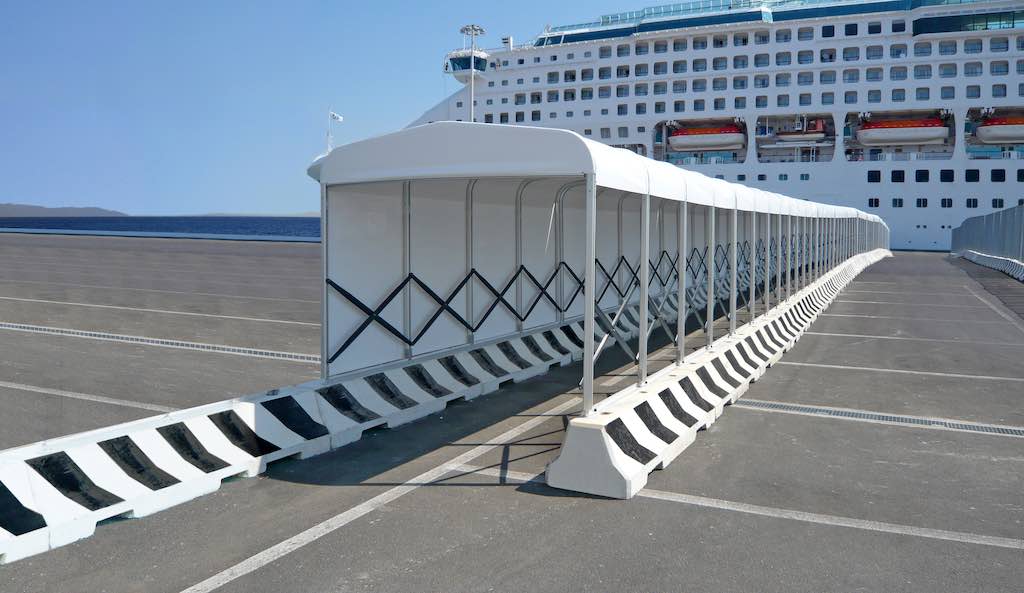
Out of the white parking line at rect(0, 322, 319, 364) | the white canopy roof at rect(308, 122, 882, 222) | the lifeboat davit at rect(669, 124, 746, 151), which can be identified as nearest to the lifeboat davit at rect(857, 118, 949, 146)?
the lifeboat davit at rect(669, 124, 746, 151)

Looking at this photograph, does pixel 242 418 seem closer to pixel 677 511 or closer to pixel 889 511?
pixel 677 511

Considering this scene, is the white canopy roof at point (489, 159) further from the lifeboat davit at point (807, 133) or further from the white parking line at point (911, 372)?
the lifeboat davit at point (807, 133)

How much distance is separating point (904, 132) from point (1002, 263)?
23.6m

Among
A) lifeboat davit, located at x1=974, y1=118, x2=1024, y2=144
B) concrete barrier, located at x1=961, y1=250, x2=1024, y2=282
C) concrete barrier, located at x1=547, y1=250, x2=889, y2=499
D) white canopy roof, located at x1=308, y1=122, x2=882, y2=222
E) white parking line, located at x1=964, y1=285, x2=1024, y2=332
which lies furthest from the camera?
lifeboat davit, located at x1=974, y1=118, x2=1024, y2=144

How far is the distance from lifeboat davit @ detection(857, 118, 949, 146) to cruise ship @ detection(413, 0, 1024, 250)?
3.4 inches

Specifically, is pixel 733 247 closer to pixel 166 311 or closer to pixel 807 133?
pixel 166 311

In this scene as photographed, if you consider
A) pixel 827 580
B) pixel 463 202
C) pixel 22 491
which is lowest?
pixel 827 580

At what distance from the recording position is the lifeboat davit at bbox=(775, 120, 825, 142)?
A: 5259 centimetres

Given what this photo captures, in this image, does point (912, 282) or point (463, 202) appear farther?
point (912, 282)

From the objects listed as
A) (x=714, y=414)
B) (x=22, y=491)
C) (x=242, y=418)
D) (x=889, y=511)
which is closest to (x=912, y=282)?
(x=714, y=414)

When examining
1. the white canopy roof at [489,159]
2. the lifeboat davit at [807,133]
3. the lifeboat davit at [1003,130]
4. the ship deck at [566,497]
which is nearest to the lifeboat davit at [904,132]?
the lifeboat davit at [1003,130]

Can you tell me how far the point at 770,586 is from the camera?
382 cm

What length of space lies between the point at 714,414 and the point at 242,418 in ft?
13.5

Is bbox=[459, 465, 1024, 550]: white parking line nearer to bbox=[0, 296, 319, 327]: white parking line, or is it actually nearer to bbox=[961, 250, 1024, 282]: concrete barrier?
bbox=[0, 296, 319, 327]: white parking line
